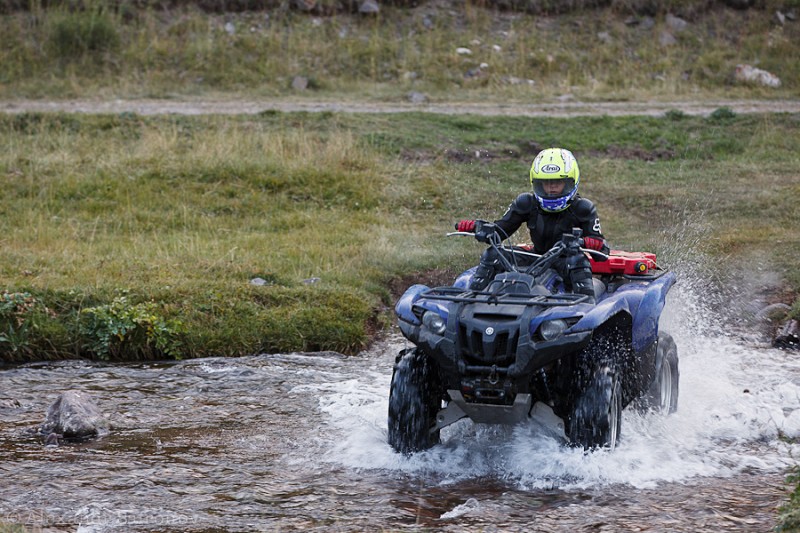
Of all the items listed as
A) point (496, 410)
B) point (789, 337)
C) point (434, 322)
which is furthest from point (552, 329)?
point (789, 337)

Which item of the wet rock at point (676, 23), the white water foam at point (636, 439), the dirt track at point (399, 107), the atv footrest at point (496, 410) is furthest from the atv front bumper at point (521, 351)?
the wet rock at point (676, 23)

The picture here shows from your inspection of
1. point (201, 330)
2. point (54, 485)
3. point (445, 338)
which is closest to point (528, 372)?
point (445, 338)

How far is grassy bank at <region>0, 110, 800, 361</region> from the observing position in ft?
34.4

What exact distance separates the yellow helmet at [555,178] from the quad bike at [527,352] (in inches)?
18.3

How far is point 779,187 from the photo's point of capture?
50.8 feet

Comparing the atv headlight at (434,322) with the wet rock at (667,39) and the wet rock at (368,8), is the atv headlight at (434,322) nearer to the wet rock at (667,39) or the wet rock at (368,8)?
the wet rock at (368,8)

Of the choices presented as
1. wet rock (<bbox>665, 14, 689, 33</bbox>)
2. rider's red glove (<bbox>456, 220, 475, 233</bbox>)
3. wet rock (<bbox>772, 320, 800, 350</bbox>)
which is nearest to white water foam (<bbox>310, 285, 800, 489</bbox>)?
wet rock (<bbox>772, 320, 800, 350</bbox>)

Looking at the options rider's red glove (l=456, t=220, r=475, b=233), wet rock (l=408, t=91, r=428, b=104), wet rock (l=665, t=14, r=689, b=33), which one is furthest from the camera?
wet rock (l=665, t=14, r=689, b=33)

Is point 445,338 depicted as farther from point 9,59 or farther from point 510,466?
point 9,59

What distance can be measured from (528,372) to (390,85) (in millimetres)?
18546

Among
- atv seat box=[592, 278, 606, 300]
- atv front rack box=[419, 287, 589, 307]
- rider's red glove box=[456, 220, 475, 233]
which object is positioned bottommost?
atv seat box=[592, 278, 606, 300]

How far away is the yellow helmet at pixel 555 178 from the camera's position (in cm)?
772

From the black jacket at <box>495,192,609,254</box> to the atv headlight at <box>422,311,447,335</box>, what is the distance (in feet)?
5.10

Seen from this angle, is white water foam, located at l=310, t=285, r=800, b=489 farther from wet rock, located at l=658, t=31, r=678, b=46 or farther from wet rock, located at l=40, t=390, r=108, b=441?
wet rock, located at l=658, t=31, r=678, b=46
